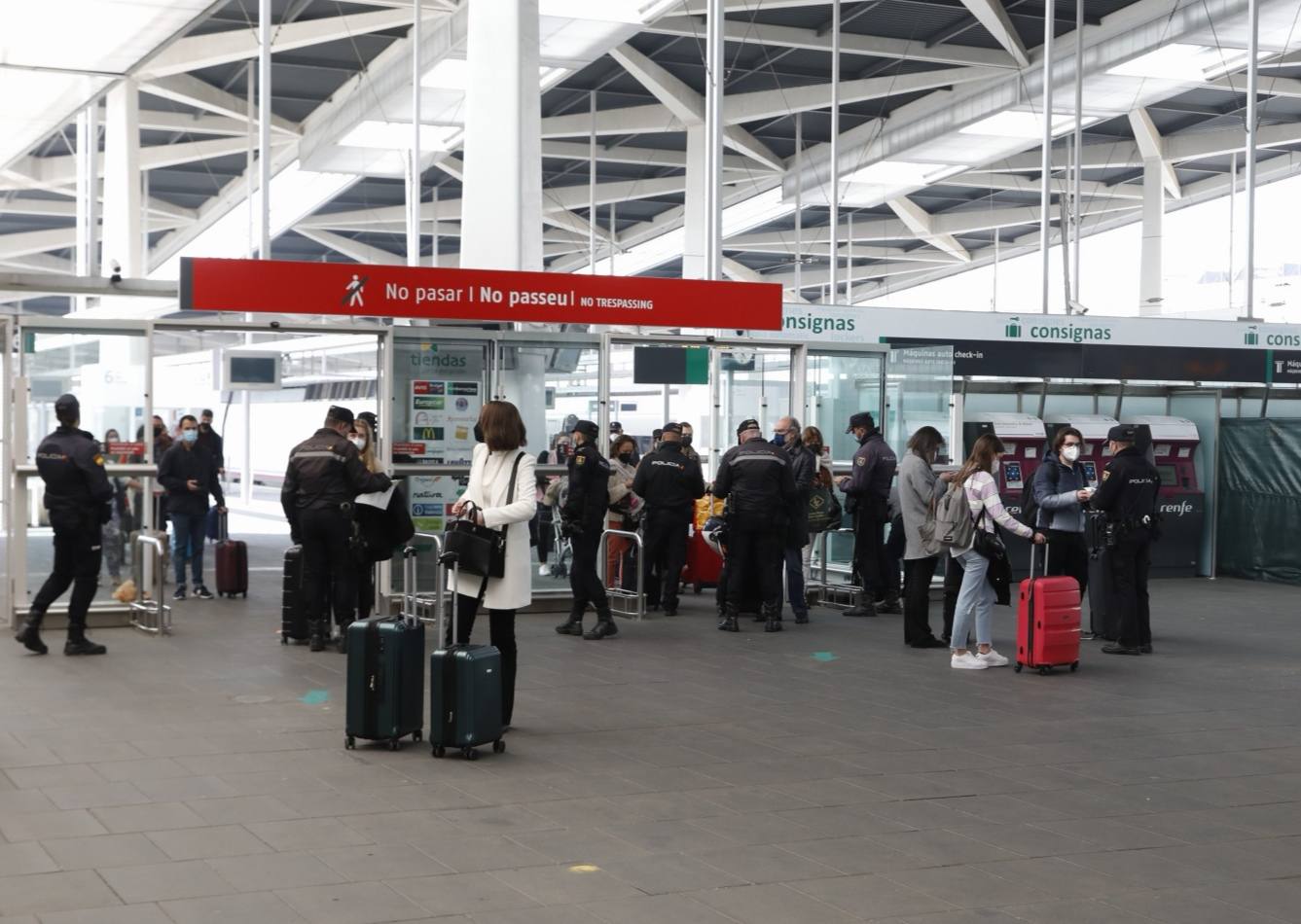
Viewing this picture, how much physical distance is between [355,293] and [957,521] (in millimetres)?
4737

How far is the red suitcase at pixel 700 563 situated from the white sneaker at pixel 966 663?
4.87 m

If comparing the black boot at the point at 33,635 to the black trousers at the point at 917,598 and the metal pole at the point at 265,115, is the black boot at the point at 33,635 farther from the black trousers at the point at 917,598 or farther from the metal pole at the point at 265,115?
the black trousers at the point at 917,598

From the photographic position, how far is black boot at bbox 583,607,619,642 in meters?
11.1

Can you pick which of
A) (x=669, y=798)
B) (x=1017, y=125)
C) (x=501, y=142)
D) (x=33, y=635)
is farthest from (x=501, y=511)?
(x=1017, y=125)

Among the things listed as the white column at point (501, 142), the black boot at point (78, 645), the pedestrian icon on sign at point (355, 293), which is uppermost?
the white column at point (501, 142)

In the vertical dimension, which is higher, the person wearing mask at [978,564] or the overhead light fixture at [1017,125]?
the overhead light fixture at [1017,125]

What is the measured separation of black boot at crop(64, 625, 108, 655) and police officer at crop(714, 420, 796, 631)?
4.65 m

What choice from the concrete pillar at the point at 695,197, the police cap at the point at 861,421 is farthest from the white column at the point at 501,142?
the concrete pillar at the point at 695,197

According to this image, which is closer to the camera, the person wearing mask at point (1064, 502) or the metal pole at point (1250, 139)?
the person wearing mask at point (1064, 502)

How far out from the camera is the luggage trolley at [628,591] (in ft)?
40.0

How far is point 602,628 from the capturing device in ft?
36.6

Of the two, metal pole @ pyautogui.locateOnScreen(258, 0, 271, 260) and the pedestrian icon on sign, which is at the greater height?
metal pole @ pyautogui.locateOnScreen(258, 0, 271, 260)

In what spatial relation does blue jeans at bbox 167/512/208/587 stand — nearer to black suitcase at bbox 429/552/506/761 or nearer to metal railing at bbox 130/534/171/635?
metal railing at bbox 130/534/171/635

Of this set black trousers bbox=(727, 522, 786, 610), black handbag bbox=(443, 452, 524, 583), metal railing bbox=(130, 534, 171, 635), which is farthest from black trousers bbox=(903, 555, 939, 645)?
metal railing bbox=(130, 534, 171, 635)
